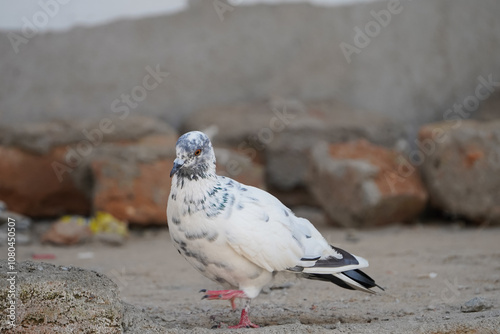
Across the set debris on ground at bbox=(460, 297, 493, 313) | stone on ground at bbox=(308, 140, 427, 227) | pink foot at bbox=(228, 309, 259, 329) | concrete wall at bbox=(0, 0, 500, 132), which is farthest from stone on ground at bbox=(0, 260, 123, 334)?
concrete wall at bbox=(0, 0, 500, 132)

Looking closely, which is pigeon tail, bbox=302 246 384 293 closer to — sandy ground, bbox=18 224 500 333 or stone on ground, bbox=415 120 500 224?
sandy ground, bbox=18 224 500 333

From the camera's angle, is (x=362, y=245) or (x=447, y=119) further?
(x=447, y=119)

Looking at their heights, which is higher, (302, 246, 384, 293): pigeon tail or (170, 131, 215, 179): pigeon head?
(170, 131, 215, 179): pigeon head

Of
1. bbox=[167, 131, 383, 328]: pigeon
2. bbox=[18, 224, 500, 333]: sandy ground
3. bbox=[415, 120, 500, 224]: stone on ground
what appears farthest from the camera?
bbox=[415, 120, 500, 224]: stone on ground

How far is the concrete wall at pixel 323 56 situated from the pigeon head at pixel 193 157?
4397mm

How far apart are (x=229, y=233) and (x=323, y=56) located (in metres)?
4.89

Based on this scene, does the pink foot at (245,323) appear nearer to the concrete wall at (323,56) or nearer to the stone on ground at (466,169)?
the stone on ground at (466,169)

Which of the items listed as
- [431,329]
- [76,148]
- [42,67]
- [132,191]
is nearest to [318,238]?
[431,329]

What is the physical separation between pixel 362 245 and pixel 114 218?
2457mm

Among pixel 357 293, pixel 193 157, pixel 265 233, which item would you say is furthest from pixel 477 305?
pixel 193 157

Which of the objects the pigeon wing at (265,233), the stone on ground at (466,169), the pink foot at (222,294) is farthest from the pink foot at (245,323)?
the stone on ground at (466,169)

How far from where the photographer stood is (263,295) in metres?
4.68

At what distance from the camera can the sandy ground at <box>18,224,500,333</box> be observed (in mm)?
3648

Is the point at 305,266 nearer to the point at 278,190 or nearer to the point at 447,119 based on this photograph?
the point at 278,190
